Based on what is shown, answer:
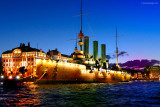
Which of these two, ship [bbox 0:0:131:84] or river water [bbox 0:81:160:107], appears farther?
ship [bbox 0:0:131:84]

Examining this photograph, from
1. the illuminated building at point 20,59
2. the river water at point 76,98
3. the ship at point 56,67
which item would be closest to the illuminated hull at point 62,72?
the ship at point 56,67

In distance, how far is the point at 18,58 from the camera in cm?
15875

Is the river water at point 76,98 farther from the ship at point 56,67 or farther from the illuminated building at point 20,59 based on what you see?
the illuminated building at point 20,59

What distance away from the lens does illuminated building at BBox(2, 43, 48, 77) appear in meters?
153

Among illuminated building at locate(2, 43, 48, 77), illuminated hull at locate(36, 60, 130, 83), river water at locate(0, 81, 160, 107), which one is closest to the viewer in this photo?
river water at locate(0, 81, 160, 107)

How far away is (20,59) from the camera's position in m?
158

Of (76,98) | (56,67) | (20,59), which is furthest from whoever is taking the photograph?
(20,59)

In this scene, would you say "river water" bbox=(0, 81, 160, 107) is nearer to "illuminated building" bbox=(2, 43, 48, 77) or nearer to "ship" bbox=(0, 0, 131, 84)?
"ship" bbox=(0, 0, 131, 84)

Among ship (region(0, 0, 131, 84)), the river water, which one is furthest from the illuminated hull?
the river water

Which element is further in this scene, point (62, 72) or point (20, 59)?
point (20, 59)

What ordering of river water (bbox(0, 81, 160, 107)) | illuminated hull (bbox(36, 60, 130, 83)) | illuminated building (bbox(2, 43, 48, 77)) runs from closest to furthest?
river water (bbox(0, 81, 160, 107)) < illuminated hull (bbox(36, 60, 130, 83)) < illuminated building (bbox(2, 43, 48, 77))

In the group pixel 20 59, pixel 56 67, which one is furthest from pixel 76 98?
pixel 20 59

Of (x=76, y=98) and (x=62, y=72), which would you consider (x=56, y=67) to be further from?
(x=76, y=98)

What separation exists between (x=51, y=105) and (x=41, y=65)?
178ft
